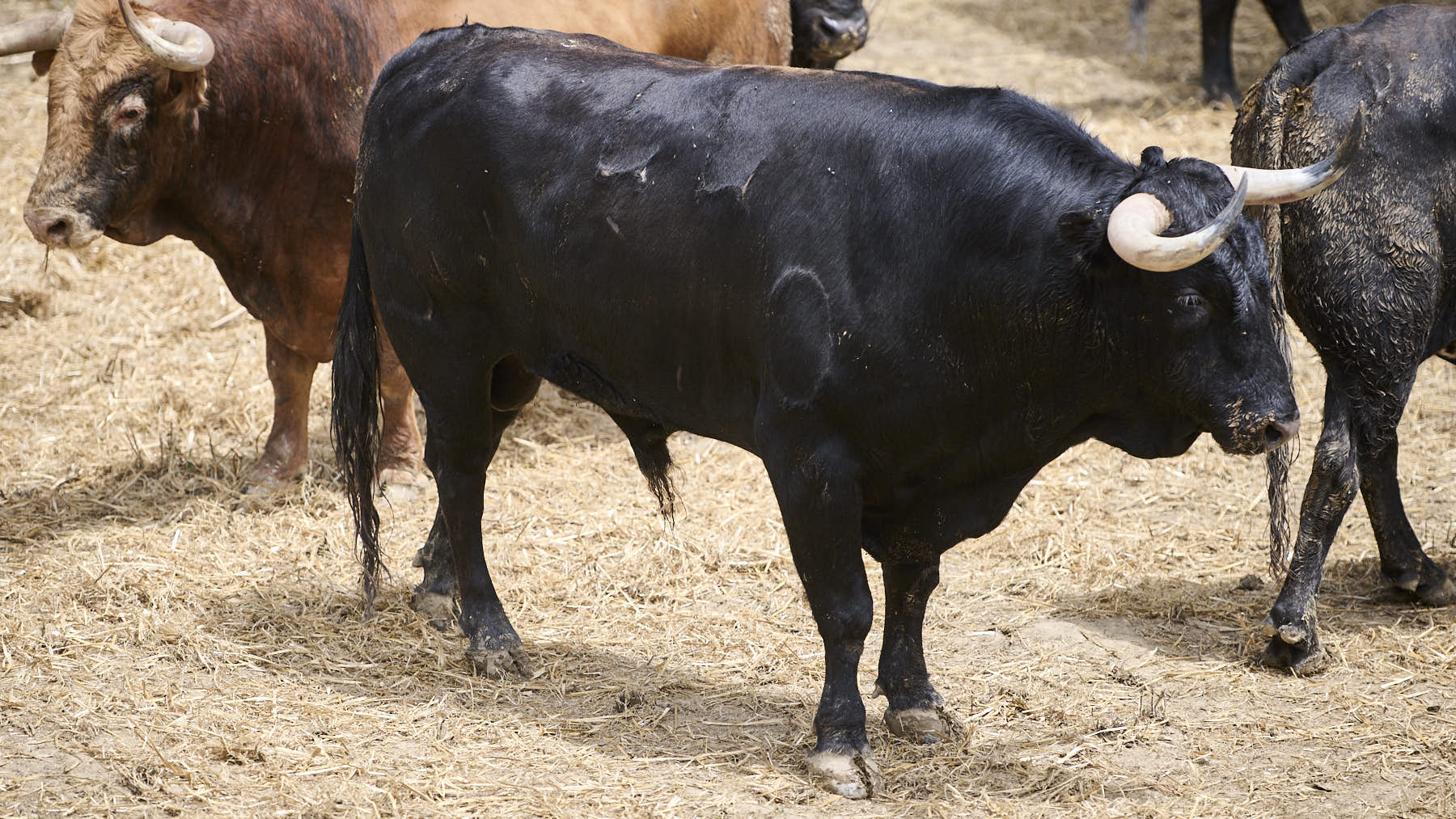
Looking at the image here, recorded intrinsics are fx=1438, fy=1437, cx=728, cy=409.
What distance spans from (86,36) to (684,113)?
8.34 feet

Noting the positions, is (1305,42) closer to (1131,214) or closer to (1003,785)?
(1131,214)

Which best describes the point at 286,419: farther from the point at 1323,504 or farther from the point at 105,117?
the point at 1323,504

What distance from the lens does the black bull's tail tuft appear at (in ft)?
13.8

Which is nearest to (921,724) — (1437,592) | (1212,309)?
(1212,309)

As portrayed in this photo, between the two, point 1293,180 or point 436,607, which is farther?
point 436,607

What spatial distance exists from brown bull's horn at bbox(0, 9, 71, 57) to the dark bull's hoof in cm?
469

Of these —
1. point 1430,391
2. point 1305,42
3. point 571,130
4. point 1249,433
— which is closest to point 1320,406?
point 1430,391

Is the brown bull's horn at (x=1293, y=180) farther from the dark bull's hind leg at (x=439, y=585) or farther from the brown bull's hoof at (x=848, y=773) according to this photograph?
the dark bull's hind leg at (x=439, y=585)

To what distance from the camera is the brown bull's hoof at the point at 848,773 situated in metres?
3.46

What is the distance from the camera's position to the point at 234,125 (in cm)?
514

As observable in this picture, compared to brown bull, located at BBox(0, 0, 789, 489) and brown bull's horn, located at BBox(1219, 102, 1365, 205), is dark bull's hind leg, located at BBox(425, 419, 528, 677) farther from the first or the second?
brown bull's horn, located at BBox(1219, 102, 1365, 205)

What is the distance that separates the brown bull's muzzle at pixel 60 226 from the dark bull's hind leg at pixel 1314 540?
13.4ft

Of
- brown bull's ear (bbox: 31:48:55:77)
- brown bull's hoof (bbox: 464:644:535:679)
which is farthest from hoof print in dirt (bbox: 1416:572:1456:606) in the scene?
brown bull's ear (bbox: 31:48:55:77)

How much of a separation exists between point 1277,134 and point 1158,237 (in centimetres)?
171
